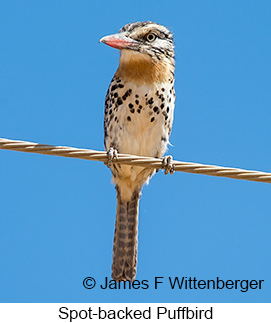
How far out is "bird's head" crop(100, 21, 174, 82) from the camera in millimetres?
6789

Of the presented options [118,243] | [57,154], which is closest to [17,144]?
[57,154]

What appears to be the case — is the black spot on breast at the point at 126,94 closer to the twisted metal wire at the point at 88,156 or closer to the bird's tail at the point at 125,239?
the bird's tail at the point at 125,239

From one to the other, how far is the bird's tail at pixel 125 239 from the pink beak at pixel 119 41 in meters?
1.60

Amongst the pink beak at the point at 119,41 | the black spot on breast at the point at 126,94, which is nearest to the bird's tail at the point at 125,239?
the black spot on breast at the point at 126,94

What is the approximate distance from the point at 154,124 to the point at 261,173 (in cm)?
199

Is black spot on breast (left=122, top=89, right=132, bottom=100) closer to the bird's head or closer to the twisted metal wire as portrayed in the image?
the bird's head

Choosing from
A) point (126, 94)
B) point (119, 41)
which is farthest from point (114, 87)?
point (119, 41)

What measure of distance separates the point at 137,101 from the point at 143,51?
0.56 metres

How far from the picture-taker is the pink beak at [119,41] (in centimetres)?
665

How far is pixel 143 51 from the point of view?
688cm

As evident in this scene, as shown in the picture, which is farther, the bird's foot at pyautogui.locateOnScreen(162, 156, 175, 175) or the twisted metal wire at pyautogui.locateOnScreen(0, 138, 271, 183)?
the bird's foot at pyautogui.locateOnScreen(162, 156, 175, 175)

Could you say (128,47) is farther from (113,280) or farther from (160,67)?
(113,280)

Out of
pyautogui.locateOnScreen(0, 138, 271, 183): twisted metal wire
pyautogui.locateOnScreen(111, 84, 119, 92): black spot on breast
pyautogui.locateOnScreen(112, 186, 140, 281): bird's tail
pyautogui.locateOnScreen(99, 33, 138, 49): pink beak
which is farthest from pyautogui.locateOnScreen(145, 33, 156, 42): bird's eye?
pyautogui.locateOnScreen(0, 138, 271, 183): twisted metal wire

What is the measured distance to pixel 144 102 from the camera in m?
6.71
